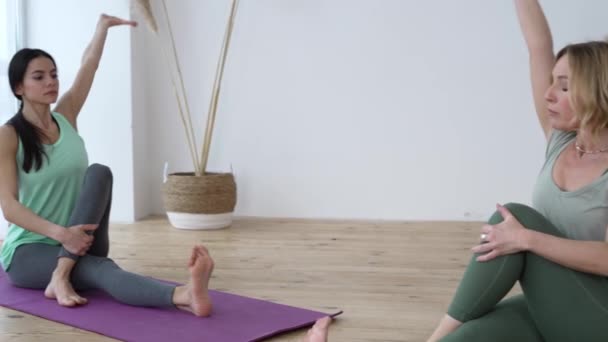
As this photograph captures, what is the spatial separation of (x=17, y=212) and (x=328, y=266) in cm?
125

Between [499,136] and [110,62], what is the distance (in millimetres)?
2255

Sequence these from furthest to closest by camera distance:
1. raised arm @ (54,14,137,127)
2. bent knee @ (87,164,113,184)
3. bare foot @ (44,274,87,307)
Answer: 1. raised arm @ (54,14,137,127)
2. bent knee @ (87,164,113,184)
3. bare foot @ (44,274,87,307)

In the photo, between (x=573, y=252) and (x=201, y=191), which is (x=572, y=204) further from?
(x=201, y=191)

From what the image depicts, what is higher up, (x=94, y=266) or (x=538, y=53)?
(x=538, y=53)

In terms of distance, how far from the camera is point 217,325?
7.20ft

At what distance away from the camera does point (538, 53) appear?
6.01 feet

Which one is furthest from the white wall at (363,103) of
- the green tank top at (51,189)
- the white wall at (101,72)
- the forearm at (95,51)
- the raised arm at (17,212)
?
the raised arm at (17,212)

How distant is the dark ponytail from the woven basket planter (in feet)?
4.84

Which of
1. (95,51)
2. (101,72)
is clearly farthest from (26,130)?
(101,72)

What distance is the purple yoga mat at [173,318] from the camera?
211 centimetres

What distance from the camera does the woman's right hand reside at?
8.02 ft

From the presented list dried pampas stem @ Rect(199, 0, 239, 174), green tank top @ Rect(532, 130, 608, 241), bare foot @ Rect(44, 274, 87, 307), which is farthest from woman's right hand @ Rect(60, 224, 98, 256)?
dried pampas stem @ Rect(199, 0, 239, 174)

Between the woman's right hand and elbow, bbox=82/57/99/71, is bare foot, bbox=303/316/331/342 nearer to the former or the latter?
the woman's right hand

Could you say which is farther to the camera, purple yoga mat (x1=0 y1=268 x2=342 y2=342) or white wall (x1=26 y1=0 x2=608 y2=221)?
white wall (x1=26 y1=0 x2=608 y2=221)
